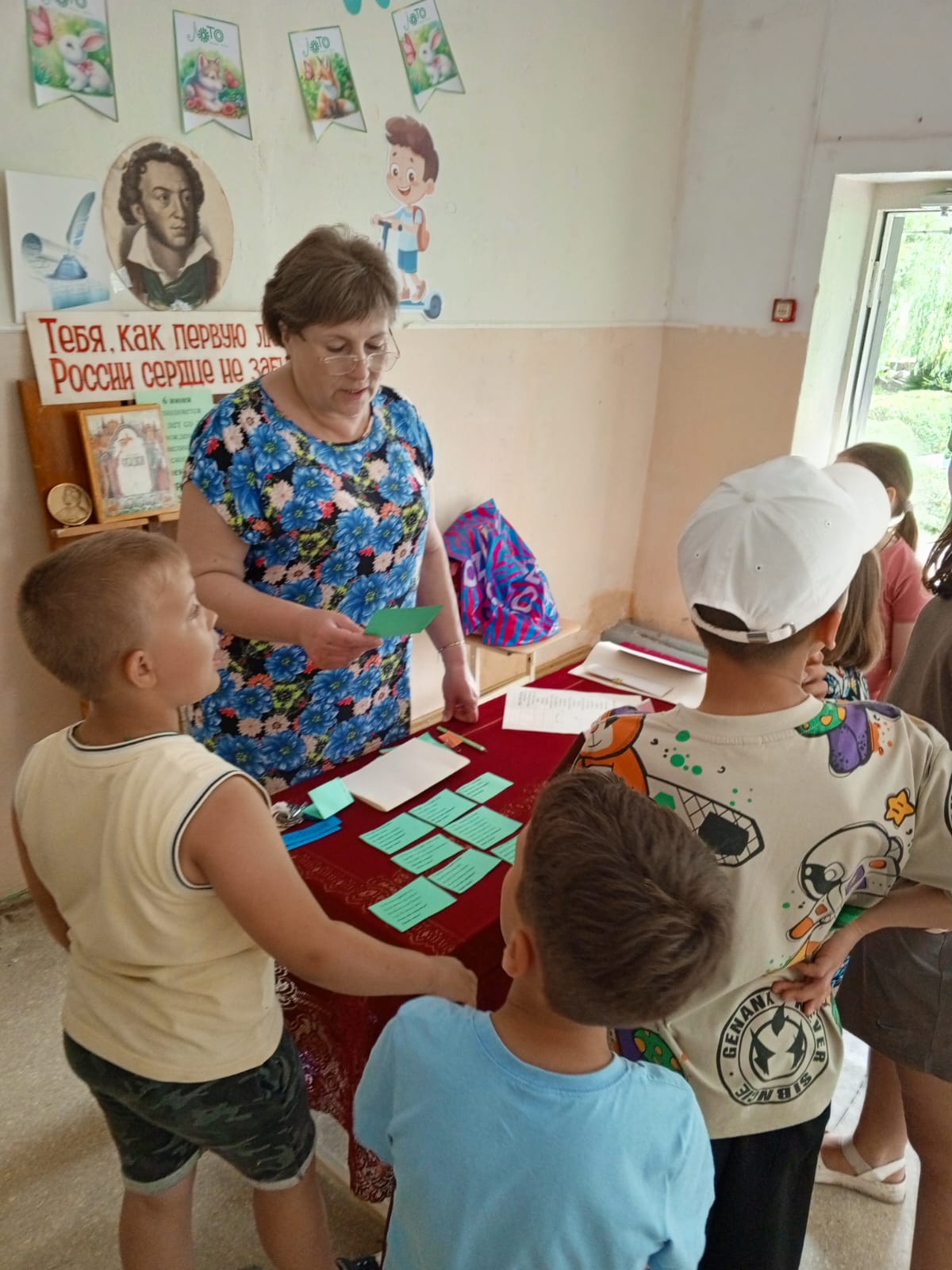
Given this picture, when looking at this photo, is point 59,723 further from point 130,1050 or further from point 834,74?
point 834,74

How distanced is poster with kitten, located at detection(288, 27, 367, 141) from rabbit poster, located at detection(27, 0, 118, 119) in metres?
0.60

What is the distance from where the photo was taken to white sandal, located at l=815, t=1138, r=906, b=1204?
1812mm

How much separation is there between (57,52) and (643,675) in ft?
6.61

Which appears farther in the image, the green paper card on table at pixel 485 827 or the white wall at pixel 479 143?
the white wall at pixel 479 143

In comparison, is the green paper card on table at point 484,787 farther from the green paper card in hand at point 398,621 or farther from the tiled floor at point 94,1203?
the tiled floor at point 94,1203

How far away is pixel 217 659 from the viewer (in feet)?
5.66

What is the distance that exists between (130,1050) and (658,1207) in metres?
0.68

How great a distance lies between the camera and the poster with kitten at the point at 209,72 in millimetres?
2334

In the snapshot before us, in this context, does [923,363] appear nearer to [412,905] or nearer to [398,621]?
[398,621]

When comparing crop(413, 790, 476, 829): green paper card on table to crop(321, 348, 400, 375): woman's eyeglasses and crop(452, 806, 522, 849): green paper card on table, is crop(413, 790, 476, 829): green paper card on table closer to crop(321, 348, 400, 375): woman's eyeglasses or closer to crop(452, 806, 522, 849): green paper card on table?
crop(452, 806, 522, 849): green paper card on table

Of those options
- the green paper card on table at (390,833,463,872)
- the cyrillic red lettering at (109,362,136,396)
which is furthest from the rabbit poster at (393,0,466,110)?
the green paper card on table at (390,833,463,872)

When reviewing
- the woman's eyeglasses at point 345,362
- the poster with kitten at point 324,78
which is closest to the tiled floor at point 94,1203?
the woman's eyeglasses at point 345,362

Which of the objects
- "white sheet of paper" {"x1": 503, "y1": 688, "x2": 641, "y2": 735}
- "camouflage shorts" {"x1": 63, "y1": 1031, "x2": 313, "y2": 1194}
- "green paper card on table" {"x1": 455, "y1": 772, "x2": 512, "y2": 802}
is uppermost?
"white sheet of paper" {"x1": 503, "y1": 688, "x2": 641, "y2": 735}

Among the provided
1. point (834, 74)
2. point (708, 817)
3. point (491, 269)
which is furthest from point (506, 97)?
point (708, 817)
